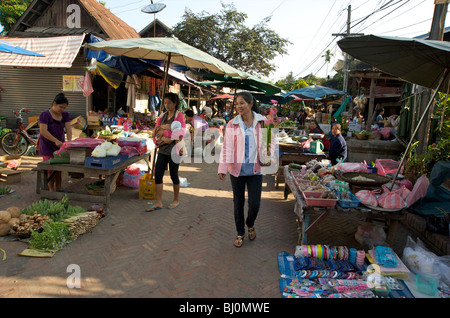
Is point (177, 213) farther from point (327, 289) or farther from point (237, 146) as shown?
point (327, 289)

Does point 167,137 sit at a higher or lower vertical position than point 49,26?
lower

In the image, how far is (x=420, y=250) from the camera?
3.51 m

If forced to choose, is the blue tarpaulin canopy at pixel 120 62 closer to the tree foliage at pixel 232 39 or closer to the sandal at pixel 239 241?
the sandal at pixel 239 241

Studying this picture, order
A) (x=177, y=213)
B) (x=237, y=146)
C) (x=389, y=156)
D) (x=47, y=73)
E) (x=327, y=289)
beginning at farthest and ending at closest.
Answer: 1. (x=47, y=73)
2. (x=389, y=156)
3. (x=177, y=213)
4. (x=237, y=146)
5. (x=327, y=289)

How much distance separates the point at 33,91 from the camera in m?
11.5

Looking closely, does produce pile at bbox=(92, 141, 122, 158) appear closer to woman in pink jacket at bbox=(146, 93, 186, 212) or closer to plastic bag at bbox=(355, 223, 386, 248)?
woman in pink jacket at bbox=(146, 93, 186, 212)

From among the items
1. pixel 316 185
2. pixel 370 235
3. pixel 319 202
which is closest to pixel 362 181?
pixel 316 185

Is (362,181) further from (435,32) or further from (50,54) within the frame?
(50,54)

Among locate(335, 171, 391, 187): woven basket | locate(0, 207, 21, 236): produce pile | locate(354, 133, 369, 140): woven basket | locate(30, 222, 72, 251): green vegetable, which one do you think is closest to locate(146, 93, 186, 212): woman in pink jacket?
locate(30, 222, 72, 251): green vegetable

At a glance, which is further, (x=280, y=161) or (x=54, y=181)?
(x=280, y=161)

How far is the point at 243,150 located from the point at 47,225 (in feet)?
9.08

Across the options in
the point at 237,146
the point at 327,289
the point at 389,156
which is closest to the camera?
the point at 327,289

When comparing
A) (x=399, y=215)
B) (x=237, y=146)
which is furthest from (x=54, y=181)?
(x=399, y=215)
